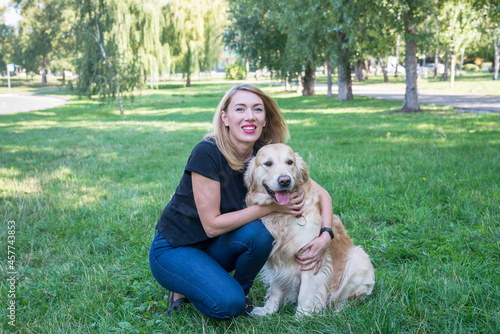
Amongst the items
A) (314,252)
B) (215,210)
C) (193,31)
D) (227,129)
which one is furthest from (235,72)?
(314,252)

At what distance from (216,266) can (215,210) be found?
1.28 ft

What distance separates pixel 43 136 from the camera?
39.4ft

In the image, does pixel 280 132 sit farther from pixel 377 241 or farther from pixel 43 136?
pixel 43 136

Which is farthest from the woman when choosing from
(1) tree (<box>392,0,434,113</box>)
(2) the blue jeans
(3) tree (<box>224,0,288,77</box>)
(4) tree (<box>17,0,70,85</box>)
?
(4) tree (<box>17,0,70,85</box>)

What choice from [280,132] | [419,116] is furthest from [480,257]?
[419,116]

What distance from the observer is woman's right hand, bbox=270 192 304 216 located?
286 centimetres

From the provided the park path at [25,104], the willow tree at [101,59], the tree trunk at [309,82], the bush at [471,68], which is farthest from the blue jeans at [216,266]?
the bush at [471,68]

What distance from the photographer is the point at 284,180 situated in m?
2.73

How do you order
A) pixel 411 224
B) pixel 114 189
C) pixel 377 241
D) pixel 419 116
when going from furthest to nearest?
pixel 419 116 < pixel 114 189 < pixel 411 224 < pixel 377 241

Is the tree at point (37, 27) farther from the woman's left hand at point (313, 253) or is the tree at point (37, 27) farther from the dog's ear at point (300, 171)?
the woman's left hand at point (313, 253)

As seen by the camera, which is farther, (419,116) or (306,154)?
(419,116)

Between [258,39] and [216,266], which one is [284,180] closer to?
[216,266]

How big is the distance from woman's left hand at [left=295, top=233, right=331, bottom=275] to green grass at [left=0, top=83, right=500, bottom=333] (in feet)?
1.10

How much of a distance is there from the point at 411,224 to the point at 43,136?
10980mm
